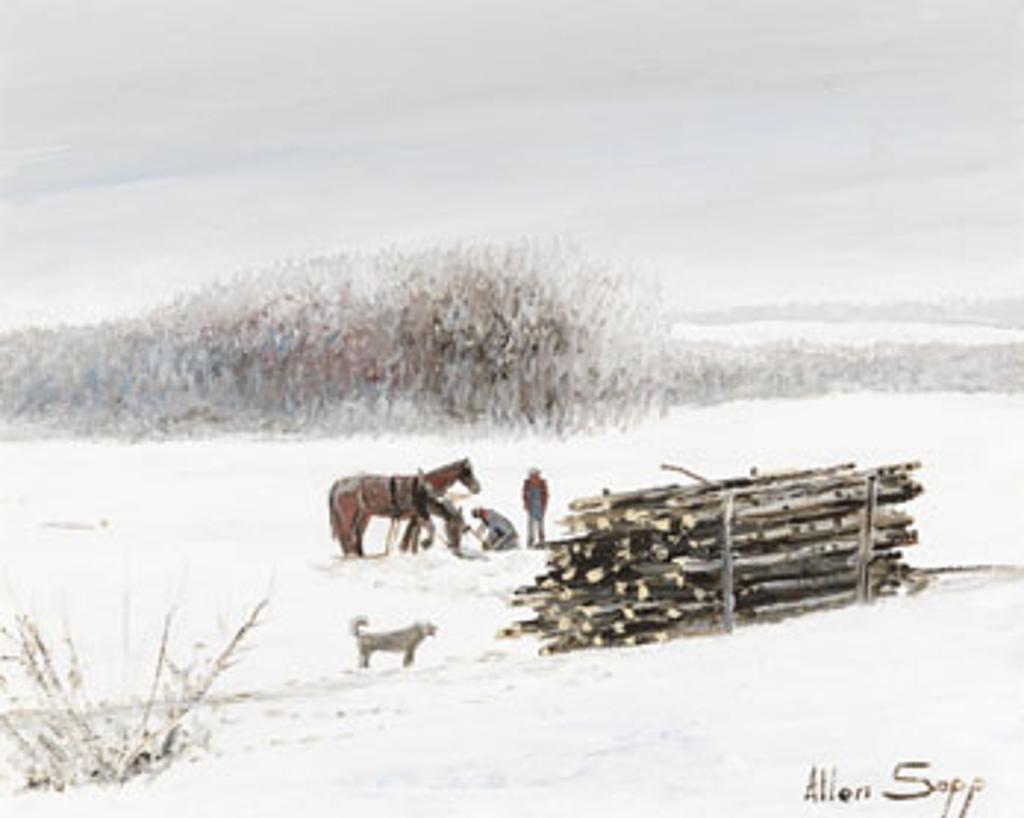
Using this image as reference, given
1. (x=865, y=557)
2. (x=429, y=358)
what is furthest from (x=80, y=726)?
(x=865, y=557)

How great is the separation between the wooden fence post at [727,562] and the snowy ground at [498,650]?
296mm

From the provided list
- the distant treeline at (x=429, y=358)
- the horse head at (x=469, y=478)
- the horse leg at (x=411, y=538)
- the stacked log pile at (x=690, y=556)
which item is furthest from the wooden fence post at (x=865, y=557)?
the horse leg at (x=411, y=538)

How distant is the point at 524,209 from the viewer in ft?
35.6

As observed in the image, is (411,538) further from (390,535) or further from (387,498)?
(387,498)

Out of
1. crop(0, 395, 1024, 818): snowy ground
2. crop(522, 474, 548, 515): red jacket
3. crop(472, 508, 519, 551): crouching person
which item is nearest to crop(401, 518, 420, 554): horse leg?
crop(0, 395, 1024, 818): snowy ground

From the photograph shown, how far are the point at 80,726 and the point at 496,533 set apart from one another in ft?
23.8

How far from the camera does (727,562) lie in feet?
42.2

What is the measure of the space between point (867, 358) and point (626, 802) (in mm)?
6952

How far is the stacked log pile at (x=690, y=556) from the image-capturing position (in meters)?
12.7

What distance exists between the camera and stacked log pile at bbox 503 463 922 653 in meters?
12.7

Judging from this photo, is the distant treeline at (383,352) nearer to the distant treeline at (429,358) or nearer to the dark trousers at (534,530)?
the distant treeline at (429,358)
